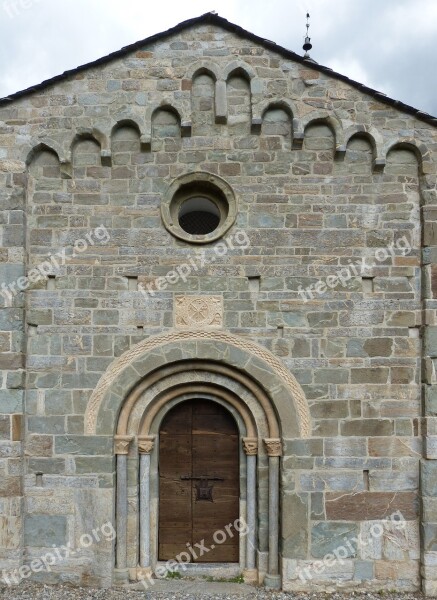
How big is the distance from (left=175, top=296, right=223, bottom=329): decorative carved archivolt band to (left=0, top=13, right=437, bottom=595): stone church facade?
17mm

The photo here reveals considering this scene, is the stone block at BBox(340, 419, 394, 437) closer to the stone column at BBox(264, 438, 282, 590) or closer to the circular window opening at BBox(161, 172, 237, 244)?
the stone column at BBox(264, 438, 282, 590)

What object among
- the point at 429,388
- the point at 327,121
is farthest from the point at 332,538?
the point at 327,121

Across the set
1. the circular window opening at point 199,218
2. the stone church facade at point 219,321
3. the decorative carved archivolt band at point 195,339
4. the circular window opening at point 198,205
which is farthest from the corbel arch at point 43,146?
the decorative carved archivolt band at point 195,339

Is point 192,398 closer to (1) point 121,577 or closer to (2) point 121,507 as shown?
(2) point 121,507

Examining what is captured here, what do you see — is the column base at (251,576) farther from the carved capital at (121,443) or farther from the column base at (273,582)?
the carved capital at (121,443)

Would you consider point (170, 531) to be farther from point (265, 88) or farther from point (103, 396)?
point (265, 88)

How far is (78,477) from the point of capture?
5613 mm

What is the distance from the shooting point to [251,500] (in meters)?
5.85

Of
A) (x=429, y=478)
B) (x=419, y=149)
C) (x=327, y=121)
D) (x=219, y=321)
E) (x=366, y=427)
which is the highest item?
(x=327, y=121)

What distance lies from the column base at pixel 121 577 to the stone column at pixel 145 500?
0.20m

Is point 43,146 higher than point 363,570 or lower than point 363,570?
higher

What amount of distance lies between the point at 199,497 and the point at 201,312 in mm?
2321

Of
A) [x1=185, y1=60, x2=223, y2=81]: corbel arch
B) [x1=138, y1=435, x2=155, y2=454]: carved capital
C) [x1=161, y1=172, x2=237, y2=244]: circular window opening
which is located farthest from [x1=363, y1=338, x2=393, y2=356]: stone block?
[x1=185, y1=60, x2=223, y2=81]: corbel arch

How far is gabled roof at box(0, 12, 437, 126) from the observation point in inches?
228
